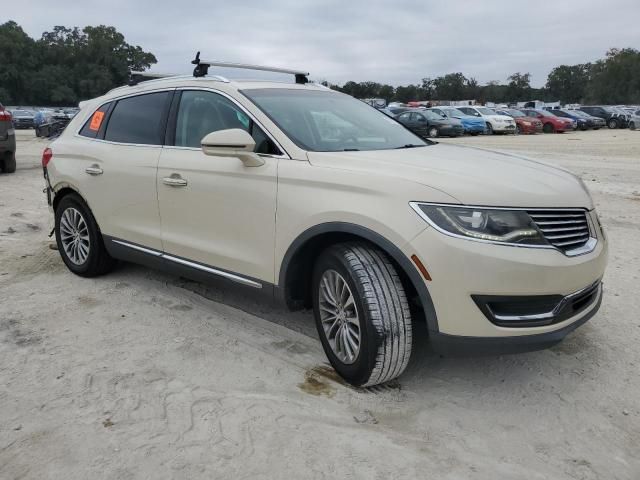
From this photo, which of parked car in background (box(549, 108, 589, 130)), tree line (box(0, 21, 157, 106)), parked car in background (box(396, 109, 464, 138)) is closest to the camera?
parked car in background (box(396, 109, 464, 138))

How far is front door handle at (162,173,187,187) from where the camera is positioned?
3943mm

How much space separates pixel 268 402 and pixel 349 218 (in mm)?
1071

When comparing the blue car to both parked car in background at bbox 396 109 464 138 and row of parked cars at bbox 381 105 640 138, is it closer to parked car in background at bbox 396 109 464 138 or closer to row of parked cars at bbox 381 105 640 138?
row of parked cars at bbox 381 105 640 138

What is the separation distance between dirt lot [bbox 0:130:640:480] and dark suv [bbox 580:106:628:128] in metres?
37.8

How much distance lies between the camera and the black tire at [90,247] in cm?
489

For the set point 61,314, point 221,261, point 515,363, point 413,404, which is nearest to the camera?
point 413,404

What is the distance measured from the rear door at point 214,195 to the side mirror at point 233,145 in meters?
0.09

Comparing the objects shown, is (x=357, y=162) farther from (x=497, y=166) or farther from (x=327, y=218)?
(x=497, y=166)

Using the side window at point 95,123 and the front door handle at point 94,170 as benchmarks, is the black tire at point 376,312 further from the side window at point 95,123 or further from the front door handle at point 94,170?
the side window at point 95,123

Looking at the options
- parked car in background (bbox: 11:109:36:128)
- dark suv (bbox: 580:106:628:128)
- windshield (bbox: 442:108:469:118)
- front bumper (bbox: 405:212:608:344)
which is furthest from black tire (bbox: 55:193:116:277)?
parked car in background (bbox: 11:109:36:128)

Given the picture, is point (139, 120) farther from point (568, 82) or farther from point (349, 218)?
point (568, 82)

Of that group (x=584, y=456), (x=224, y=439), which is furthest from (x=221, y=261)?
(x=584, y=456)

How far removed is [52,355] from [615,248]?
5.33 m

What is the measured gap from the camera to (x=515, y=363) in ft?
11.5
